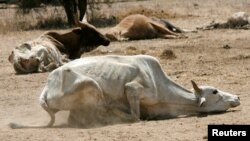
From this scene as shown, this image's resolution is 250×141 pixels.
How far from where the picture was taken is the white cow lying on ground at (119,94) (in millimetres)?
8328

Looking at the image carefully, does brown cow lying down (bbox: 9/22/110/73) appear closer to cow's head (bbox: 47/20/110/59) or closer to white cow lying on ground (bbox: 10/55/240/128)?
cow's head (bbox: 47/20/110/59)

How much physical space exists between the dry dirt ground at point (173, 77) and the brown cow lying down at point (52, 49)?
1.04 ft

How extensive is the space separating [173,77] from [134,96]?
378 centimetres

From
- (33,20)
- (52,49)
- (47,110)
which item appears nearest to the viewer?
(47,110)

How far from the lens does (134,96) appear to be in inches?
330

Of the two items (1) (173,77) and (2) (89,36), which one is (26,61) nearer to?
(2) (89,36)

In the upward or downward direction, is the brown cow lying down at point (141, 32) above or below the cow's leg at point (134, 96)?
below

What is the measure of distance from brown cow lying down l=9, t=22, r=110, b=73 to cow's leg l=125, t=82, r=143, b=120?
530cm

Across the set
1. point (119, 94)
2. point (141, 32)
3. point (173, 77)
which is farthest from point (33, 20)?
point (119, 94)

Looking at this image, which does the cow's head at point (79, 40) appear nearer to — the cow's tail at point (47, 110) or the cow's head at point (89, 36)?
the cow's head at point (89, 36)

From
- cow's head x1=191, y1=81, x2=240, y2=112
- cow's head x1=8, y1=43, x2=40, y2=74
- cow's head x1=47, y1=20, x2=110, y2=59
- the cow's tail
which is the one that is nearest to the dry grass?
cow's head x1=47, y1=20, x2=110, y2=59

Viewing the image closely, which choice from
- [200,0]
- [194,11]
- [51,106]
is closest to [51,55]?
[51,106]

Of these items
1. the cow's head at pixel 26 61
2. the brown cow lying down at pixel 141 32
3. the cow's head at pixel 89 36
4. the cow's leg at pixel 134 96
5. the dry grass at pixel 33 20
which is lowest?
the dry grass at pixel 33 20

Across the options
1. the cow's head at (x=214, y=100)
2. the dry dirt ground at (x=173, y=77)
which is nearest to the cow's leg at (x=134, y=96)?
the dry dirt ground at (x=173, y=77)
